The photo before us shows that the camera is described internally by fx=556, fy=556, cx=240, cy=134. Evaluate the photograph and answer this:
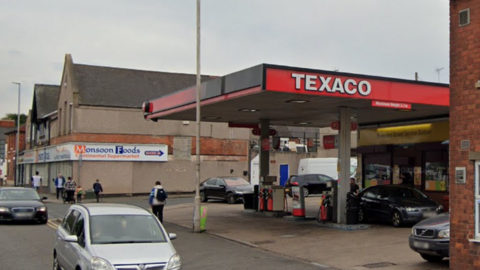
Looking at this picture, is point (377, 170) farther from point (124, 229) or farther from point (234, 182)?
point (124, 229)

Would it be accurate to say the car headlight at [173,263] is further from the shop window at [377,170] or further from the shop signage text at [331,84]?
the shop window at [377,170]

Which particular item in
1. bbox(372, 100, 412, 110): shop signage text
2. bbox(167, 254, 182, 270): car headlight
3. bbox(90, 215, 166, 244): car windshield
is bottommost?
bbox(167, 254, 182, 270): car headlight

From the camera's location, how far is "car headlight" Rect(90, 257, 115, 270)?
7.96m

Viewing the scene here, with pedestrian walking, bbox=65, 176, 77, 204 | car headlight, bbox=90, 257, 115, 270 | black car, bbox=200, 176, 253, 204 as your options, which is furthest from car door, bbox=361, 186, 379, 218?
pedestrian walking, bbox=65, 176, 77, 204

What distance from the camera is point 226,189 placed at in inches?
1220

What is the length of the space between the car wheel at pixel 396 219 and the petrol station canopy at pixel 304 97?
3456 millimetres

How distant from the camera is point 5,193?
20.8 metres

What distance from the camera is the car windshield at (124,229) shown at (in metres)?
8.98

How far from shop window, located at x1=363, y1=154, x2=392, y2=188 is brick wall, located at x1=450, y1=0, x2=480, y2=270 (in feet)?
48.9

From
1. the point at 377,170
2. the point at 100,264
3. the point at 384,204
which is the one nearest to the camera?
the point at 100,264

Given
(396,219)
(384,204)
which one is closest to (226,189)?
(384,204)

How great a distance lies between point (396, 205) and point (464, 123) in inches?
346

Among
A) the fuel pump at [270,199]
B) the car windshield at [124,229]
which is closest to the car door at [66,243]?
the car windshield at [124,229]

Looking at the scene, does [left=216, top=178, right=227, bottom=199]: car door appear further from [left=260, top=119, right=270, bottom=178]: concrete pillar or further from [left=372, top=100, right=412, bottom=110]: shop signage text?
[left=372, top=100, right=412, bottom=110]: shop signage text
